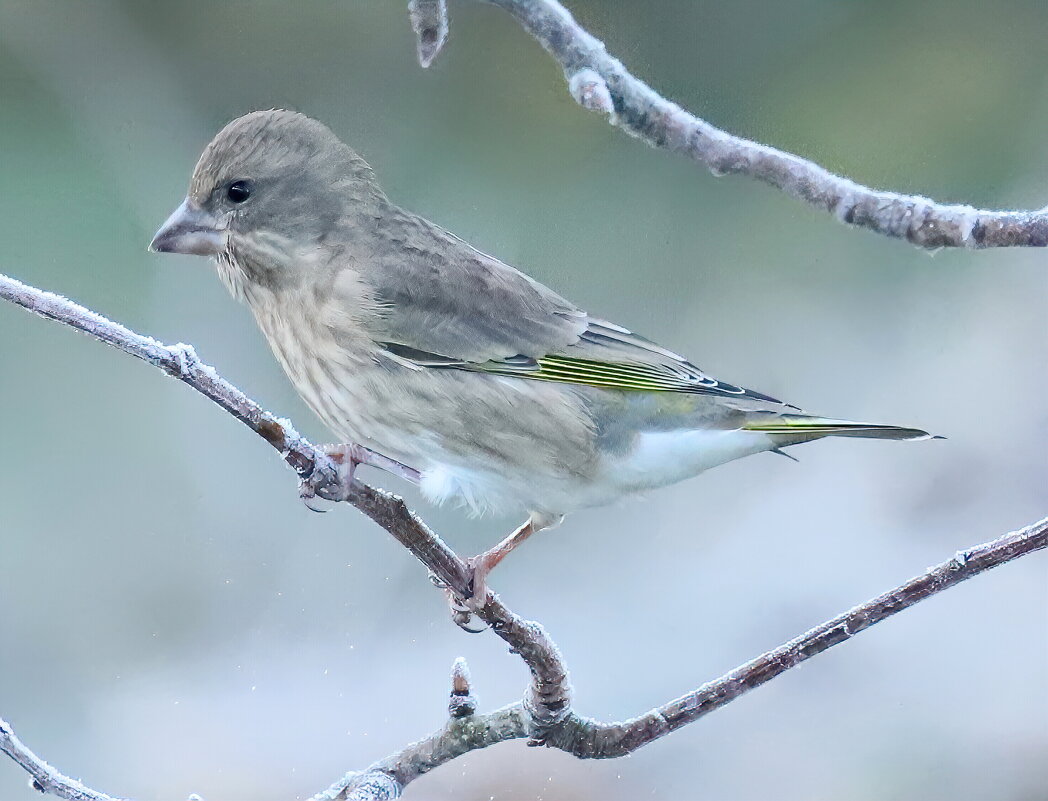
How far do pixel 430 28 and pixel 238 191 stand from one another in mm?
Result: 314

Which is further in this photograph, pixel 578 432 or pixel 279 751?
pixel 279 751

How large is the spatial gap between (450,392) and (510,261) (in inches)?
7.0

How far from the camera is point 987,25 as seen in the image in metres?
1.39

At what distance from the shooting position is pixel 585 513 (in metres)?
1.42

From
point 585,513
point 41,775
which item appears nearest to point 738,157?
point 585,513

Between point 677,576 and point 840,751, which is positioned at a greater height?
point 677,576

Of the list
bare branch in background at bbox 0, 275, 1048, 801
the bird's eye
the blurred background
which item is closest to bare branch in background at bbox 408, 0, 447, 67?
the blurred background

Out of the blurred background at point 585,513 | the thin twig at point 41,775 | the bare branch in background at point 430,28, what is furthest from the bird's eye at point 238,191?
the thin twig at point 41,775

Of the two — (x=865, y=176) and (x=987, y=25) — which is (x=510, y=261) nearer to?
(x=865, y=176)

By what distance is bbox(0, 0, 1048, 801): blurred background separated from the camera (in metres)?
1.34

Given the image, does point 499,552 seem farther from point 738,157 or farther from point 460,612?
point 738,157

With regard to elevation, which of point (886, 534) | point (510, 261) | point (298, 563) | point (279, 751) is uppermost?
point (510, 261)

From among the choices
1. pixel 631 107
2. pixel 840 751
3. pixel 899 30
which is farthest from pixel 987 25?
pixel 840 751

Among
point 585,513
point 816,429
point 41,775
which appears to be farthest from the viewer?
point 585,513
